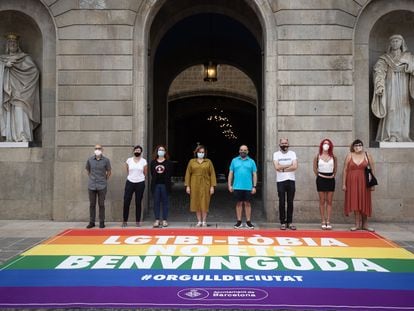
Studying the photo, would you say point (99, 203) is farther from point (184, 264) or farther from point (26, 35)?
point (26, 35)

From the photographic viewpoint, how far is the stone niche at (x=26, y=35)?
1267 centimetres

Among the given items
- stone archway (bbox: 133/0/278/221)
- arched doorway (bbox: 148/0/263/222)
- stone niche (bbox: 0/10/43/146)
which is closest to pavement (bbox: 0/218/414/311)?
stone archway (bbox: 133/0/278/221)

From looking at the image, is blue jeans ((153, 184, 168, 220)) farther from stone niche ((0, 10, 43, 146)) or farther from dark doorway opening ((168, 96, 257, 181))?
dark doorway opening ((168, 96, 257, 181))

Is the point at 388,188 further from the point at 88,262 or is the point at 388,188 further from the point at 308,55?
the point at 88,262

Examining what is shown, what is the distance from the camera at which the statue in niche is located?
1226 centimetres

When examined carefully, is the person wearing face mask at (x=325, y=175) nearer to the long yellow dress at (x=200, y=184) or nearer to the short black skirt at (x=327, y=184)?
the short black skirt at (x=327, y=184)

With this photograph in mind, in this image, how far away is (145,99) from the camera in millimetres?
12047

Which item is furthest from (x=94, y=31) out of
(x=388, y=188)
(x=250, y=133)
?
(x=250, y=133)

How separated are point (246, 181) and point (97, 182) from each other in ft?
10.8

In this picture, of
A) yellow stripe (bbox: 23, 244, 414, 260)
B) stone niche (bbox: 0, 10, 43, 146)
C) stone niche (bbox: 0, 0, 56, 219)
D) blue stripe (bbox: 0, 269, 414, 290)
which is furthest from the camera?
stone niche (bbox: 0, 10, 43, 146)

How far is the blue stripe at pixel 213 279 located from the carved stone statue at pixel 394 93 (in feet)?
21.3

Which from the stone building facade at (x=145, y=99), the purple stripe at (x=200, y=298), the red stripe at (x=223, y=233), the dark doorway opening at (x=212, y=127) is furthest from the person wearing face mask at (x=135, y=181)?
the dark doorway opening at (x=212, y=127)

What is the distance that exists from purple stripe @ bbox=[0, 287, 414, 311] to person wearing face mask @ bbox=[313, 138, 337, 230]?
4.91m

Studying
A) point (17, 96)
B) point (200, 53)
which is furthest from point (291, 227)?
point (200, 53)
